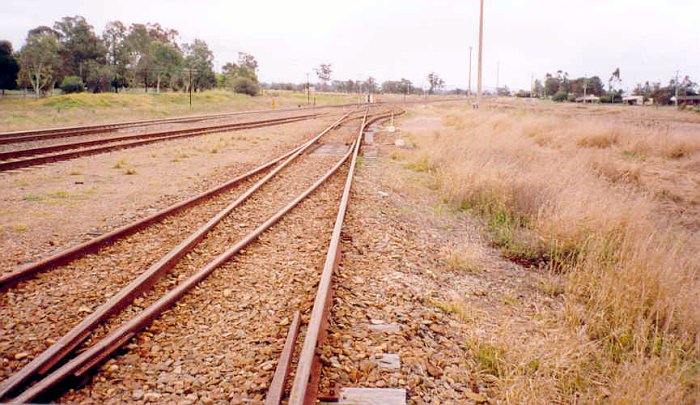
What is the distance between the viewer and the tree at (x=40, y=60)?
64000 millimetres

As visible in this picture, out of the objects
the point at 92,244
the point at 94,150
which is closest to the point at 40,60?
the point at 94,150

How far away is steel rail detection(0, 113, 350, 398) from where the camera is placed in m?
3.06

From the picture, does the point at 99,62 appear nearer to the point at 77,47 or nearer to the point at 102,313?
the point at 77,47

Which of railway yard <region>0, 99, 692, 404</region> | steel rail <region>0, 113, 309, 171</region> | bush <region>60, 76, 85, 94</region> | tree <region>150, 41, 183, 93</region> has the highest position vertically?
tree <region>150, 41, 183, 93</region>

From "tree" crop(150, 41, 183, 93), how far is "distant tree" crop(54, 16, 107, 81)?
26.8 feet

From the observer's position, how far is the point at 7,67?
6712 centimetres

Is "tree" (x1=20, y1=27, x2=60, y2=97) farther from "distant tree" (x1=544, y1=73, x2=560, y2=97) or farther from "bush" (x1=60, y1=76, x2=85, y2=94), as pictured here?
"distant tree" (x1=544, y1=73, x2=560, y2=97)

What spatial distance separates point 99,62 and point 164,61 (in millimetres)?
10576

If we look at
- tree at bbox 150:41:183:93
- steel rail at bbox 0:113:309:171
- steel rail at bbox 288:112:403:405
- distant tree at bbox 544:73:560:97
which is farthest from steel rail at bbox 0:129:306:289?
distant tree at bbox 544:73:560:97

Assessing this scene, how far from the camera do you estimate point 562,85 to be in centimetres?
12625

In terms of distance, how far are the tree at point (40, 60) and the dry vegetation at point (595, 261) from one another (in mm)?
70917

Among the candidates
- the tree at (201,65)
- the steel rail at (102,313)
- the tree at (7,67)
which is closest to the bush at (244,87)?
the tree at (201,65)

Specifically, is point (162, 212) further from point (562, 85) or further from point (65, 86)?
point (562, 85)

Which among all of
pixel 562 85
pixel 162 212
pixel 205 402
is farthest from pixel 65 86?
pixel 562 85
